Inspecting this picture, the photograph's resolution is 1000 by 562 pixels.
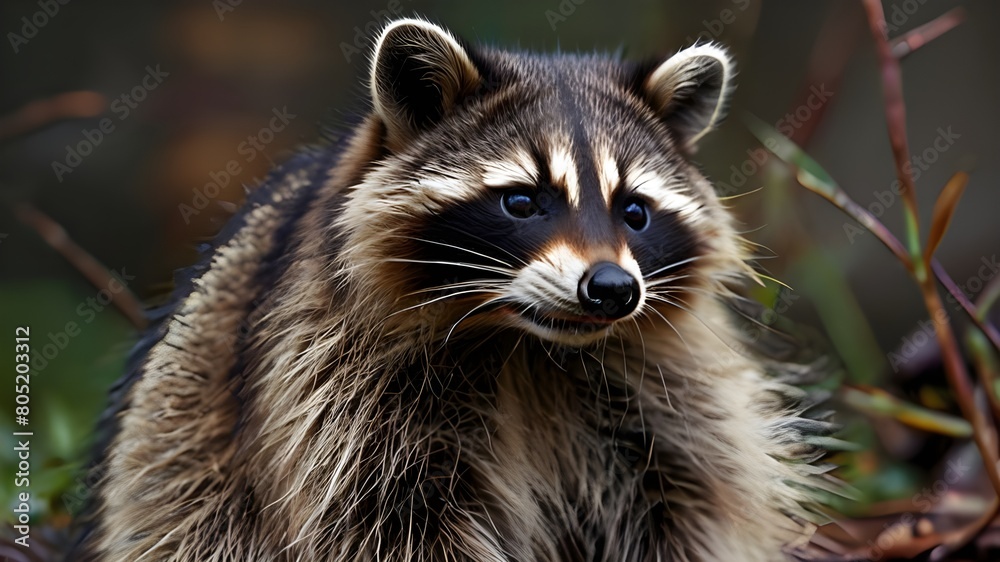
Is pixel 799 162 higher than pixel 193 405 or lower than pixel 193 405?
lower

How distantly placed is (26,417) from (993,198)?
570 cm

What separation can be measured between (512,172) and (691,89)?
86cm

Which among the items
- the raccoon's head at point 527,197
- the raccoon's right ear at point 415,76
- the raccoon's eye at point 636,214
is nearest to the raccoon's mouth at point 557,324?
the raccoon's head at point 527,197

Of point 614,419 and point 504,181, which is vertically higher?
point 504,181

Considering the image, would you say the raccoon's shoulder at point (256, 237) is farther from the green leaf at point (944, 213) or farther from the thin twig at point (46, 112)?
the green leaf at point (944, 213)

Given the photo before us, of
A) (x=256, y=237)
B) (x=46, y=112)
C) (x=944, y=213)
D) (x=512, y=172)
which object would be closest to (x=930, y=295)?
(x=944, y=213)

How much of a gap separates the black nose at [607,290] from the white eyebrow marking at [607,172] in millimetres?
316

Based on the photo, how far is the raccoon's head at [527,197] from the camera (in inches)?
92.7

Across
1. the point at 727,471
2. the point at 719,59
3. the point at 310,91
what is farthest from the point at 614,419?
the point at 310,91

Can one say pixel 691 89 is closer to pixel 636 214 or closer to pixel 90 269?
pixel 636 214

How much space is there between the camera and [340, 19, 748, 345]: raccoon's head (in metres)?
2.36

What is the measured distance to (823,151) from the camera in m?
6.58

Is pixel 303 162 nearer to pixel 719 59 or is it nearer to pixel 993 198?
pixel 719 59

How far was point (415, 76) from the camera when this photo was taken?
8.80ft
